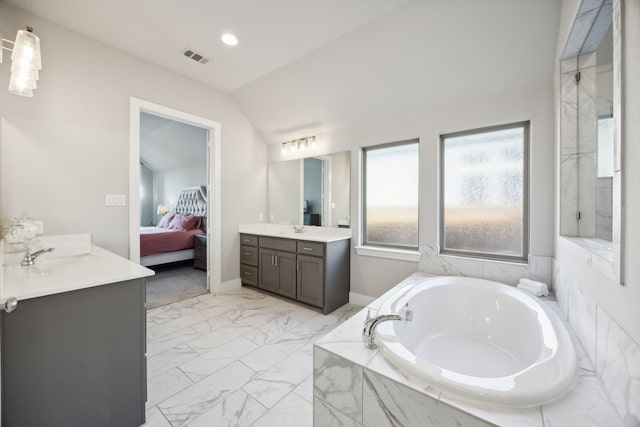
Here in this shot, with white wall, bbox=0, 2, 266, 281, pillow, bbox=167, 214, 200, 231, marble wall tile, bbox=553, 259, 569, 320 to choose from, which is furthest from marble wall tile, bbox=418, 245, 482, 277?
pillow, bbox=167, 214, 200, 231

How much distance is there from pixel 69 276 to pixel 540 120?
3282 millimetres

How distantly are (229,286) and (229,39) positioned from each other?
2.93 meters

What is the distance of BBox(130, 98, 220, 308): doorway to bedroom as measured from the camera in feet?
9.32

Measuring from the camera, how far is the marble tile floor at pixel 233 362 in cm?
146

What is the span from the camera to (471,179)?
8.14 ft

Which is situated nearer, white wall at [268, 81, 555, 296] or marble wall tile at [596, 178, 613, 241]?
marble wall tile at [596, 178, 613, 241]

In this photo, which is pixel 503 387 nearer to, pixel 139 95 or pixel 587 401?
pixel 587 401

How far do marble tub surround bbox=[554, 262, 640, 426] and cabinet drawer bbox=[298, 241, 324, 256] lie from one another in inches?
77.4

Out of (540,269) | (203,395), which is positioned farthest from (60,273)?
(540,269)

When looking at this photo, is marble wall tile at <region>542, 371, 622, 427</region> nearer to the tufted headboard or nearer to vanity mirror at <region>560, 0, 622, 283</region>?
vanity mirror at <region>560, 0, 622, 283</region>

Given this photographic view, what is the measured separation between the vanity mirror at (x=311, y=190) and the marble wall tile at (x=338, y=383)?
213 centimetres

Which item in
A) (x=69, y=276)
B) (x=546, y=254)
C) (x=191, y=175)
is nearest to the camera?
(x=69, y=276)

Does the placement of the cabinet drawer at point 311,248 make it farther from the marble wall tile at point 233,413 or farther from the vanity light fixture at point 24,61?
the vanity light fixture at point 24,61

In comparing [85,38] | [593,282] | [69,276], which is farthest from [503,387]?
[85,38]
